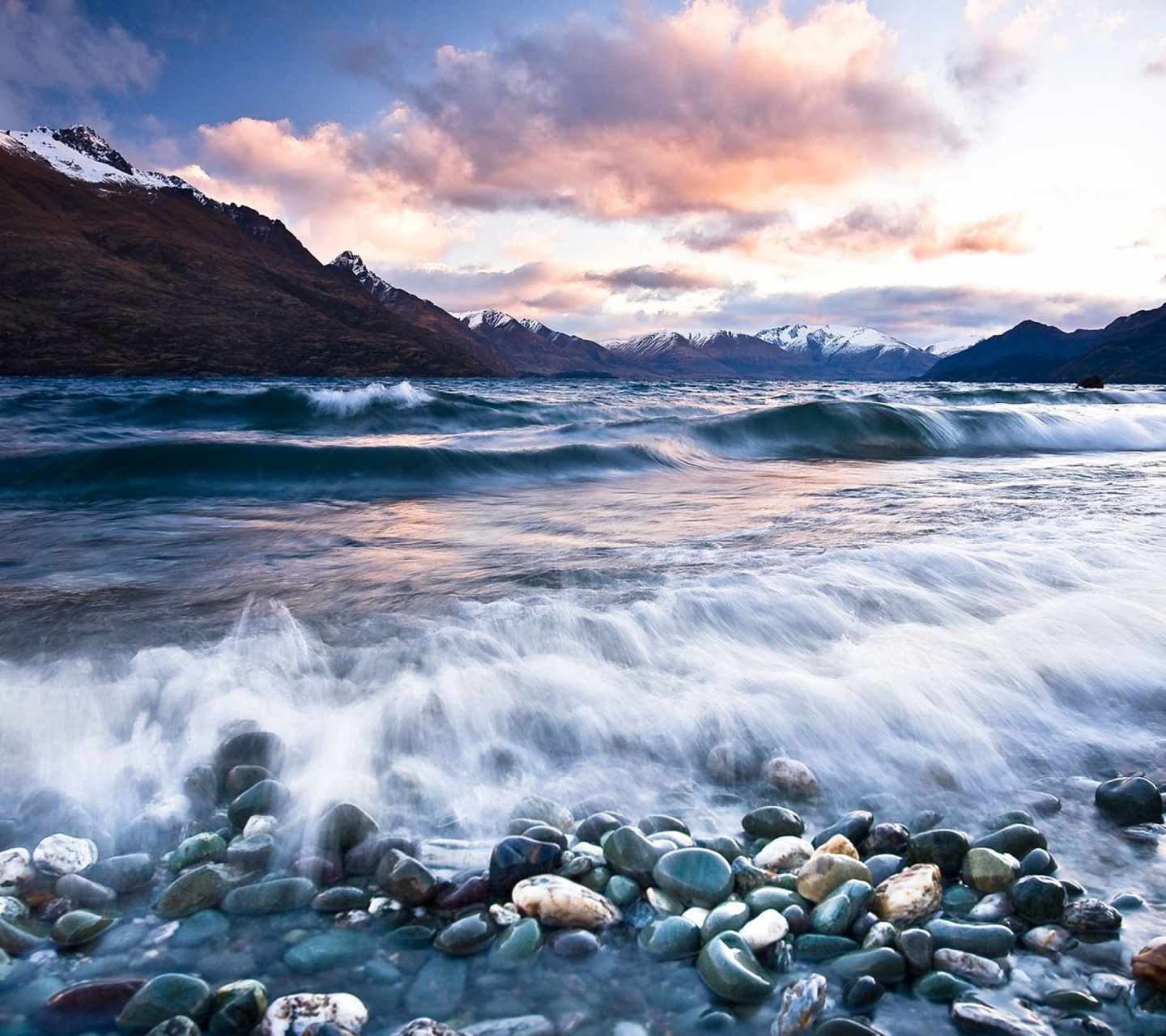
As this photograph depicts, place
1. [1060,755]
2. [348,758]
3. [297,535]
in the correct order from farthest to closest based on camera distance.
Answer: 1. [297,535]
2. [1060,755]
3. [348,758]

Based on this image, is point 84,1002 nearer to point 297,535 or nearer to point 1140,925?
point 1140,925

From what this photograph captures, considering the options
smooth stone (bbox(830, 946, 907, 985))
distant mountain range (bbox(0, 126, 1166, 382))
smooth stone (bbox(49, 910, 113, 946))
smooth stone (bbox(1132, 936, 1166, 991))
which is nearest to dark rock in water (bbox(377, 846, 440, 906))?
smooth stone (bbox(49, 910, 113, 946))

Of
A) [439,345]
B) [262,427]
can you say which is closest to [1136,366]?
[439,345]

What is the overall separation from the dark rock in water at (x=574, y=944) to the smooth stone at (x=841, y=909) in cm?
56

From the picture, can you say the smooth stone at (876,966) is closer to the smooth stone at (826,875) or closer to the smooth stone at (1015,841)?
the smooth stone at (826,875)

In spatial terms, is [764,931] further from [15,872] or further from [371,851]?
[15,872]

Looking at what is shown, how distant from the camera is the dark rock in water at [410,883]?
6.33 feet

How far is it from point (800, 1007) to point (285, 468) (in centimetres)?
1065

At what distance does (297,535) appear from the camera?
21.6 ft

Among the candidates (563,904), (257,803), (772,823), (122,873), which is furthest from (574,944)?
(122,873)

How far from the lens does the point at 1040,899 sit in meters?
1.86

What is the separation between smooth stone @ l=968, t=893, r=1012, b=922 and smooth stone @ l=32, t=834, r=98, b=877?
A: 244 cm

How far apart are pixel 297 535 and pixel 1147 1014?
6.41m

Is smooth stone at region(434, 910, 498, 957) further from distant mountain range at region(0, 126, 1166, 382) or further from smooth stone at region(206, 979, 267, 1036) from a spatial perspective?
distant mountain range at region(0, 126, 1166, 382)
